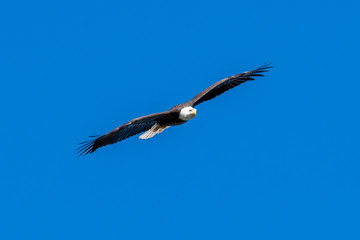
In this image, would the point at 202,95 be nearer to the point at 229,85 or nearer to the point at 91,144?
the point at 229,85

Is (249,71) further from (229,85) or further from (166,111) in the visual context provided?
(166,111)

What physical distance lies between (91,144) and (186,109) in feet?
5.93

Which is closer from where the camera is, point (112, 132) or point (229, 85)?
point (112, 132)

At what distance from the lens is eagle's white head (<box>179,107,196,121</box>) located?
1242cm

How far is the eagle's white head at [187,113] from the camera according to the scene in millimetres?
12422

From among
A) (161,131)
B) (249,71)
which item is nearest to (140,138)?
(161,131)

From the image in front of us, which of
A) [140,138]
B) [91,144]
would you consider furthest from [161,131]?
[91,144]

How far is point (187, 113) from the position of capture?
12.4 meters

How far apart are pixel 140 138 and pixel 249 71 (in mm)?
2443

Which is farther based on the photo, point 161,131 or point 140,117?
point 161,131

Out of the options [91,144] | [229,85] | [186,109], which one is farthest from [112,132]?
[229,85]

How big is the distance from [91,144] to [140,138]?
1.04m

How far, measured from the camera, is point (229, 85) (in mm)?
13594

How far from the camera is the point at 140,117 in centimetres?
1248
